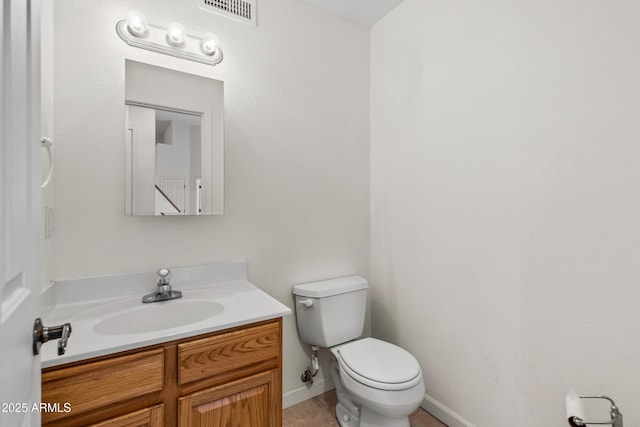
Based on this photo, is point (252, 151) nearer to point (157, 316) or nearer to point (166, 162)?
point (166, 162)

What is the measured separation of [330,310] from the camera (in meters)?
1.73

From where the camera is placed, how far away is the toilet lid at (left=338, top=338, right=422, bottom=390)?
4.43 feet

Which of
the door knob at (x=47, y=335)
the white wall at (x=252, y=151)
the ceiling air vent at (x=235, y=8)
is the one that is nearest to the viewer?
the door knob at (x=47, y=335)

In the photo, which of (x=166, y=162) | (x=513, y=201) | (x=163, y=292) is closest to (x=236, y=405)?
(x=163, y=292)

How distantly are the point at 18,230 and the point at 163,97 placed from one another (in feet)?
3.59

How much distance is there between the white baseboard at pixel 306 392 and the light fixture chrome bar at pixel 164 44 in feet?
6.24

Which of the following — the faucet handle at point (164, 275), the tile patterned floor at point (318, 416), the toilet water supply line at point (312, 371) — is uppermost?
the faucet handle at point (164, 275)

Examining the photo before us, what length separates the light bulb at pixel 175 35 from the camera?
4.69ft

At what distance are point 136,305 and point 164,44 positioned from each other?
1.20m

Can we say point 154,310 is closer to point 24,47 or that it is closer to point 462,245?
point 24,47

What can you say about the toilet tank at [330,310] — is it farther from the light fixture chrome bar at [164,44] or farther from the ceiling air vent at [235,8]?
the ceiling air vent at [235,8]

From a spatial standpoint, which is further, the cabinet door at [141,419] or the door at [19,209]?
the cabinet door at [141,419]

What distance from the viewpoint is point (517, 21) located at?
1.33 metres

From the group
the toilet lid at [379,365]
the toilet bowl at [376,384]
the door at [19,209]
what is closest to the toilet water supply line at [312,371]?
the toilet bowl at [376,384]
